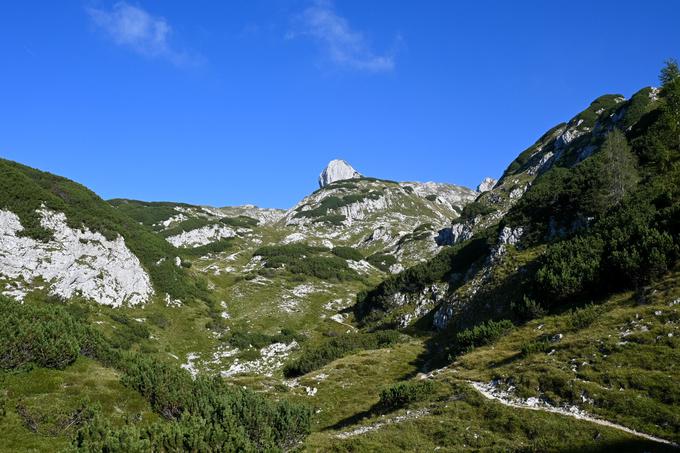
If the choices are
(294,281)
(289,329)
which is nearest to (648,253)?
(289,329)

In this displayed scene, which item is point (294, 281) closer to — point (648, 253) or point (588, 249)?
point (588, 249)

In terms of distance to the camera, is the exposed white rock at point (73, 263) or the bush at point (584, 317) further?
the exposed white rock at point (73, 263)

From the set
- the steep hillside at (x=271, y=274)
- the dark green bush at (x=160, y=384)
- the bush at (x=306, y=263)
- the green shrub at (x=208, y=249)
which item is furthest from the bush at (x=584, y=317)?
the green shrub at (x=208, y=249)

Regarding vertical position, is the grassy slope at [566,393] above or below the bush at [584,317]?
below

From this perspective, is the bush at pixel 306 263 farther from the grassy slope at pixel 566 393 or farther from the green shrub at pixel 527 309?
the grassy slope at pixel 566 393

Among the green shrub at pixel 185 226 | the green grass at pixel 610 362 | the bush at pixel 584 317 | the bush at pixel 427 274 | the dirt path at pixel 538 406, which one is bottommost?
the dirt path at pixel 538 406

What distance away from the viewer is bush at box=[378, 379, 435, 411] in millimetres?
28438

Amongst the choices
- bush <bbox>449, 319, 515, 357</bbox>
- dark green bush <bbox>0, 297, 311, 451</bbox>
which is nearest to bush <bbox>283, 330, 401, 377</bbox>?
bush <bbox>449, 319, 515, 357</bbox>

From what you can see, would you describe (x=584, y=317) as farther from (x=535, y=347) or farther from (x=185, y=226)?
Result: (x=185, y=226)

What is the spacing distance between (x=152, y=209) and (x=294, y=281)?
348 feet

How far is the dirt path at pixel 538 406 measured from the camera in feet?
59.5

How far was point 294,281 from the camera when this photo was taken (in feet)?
342

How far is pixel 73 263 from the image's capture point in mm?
65312

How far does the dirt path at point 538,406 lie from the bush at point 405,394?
2.94 meters
